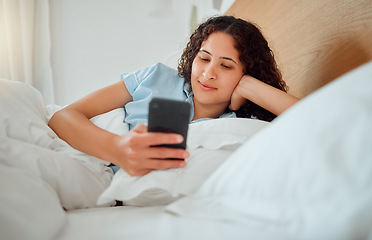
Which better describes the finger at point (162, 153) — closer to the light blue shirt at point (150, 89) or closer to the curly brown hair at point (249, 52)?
the light blue shirt at point (150, 89)

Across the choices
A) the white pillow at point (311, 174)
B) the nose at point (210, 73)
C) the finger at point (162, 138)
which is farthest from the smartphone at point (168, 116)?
the nose at point (210, 73)

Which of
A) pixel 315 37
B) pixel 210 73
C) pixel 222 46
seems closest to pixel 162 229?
pixel 210 73

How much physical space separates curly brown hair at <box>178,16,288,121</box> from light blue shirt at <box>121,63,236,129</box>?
0.19 feet

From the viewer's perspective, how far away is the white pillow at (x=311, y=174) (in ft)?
1.16

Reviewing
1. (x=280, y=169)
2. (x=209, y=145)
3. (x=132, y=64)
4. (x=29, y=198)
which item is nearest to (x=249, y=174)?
(x=280, y=169)

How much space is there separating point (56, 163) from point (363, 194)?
1.84 ft

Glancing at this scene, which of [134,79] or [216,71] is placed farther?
[134,79]

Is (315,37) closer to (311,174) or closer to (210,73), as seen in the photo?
(210,73)

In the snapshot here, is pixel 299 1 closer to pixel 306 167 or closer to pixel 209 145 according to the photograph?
pixel 209 145

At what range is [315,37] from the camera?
990 mm

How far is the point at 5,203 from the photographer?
408 mm

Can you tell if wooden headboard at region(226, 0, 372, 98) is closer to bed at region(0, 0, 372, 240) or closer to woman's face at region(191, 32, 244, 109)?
woman's face at region(191, 32, 244, 109)

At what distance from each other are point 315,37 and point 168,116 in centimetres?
74

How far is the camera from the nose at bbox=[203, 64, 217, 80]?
95cm
